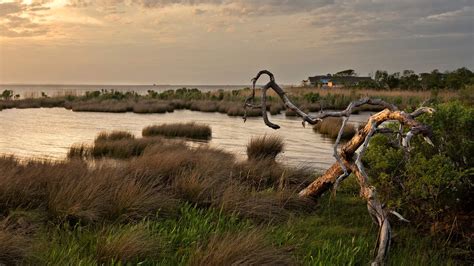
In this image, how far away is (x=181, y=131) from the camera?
1916cm

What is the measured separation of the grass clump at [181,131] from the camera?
1900cm

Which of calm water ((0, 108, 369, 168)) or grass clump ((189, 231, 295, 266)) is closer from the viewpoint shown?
grass clump ((189, 231, 295, 266))

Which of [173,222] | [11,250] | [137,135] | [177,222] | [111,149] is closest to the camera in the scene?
[11,250]

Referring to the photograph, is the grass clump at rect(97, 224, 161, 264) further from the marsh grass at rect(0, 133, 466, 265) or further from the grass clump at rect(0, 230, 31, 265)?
the grass clump at rect(0, 230, 31, 265)

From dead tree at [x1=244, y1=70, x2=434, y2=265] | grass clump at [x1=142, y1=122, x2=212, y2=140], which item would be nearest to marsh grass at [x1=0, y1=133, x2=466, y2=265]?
dead tree at [x1=244, y1=70, x2=434, y2=265]

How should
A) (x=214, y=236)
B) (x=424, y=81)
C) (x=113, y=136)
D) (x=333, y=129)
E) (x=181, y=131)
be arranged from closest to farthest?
(x=214, y=236), (x=113, y=136), (x=181, y=131), (x=333, y=129), (x=424, y=81)

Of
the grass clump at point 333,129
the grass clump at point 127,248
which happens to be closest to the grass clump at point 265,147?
the grass clump at point 333,129

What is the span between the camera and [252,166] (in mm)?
9172

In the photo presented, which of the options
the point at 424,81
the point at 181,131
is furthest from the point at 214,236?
the point at 424,81

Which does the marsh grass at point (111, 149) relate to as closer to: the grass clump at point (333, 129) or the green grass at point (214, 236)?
the green grass at point (214, 236)

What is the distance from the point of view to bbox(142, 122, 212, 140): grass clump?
1900 cm

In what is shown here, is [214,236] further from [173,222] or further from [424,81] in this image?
[424,81]

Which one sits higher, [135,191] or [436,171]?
[436,171]

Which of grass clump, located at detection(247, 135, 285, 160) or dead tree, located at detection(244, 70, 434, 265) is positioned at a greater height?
dead tree, located at detection(244, 70, 434, 265)
